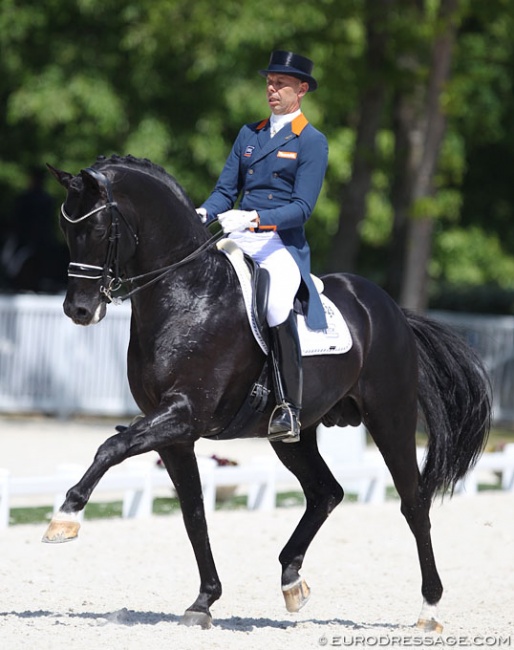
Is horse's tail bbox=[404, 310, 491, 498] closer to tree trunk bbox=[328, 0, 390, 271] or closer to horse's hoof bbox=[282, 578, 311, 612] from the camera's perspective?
horse's hoof bbox=[282, 578, 311, 612]

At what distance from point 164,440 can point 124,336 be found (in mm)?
12318

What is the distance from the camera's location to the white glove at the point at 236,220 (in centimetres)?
677

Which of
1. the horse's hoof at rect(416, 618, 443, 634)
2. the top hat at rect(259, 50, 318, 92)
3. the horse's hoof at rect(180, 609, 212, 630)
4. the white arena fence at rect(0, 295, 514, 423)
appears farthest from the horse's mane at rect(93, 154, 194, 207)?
the white arena fence at rect(0, 295, 514, 423)

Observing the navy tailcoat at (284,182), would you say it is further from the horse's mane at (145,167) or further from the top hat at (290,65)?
the horse's mane at (145,167)

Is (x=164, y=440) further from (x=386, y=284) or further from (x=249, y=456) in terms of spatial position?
(x=386, y=284)

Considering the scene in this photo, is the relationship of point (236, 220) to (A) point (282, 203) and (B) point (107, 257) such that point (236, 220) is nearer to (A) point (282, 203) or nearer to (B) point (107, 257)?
(A) point (282, 203)

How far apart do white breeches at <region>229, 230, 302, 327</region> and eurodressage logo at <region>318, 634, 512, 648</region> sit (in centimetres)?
166

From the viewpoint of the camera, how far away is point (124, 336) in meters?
18.8

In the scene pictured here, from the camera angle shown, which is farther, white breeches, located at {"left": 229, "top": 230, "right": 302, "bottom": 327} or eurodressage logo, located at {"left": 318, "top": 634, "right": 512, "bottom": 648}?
white breeches, located at {"left": 229, "top": 230, "right": 302, "bottom": 327}

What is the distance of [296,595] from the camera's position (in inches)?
296

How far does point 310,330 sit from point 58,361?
1176 cm

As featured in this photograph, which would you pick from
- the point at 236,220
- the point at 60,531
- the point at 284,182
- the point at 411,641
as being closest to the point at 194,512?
the point at 60,531

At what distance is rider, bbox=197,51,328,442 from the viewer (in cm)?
706

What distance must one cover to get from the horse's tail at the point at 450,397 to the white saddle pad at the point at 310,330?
968mm
